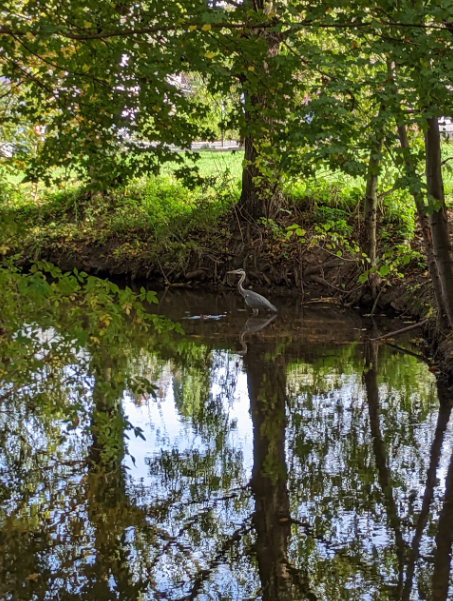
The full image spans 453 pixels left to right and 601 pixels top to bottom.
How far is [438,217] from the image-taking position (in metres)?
9.45

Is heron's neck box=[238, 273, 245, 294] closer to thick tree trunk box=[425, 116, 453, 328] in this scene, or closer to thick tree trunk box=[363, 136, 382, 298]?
thick tree trunk box=[363, 136, 382, 298]

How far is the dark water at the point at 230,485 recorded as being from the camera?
583 cm

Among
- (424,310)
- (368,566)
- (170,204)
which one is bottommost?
(368,566)

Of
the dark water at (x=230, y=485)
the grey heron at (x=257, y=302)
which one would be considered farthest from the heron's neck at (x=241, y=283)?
the dark water at (x=230, y=485)

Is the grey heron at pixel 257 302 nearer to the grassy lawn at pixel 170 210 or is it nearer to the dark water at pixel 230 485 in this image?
the grassy lawn at pixel 170 210

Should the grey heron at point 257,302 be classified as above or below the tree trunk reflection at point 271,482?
above

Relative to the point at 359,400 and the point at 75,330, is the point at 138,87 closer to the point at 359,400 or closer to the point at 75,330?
the point at 75,330

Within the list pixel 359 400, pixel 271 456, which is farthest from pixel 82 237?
pixel 271 456

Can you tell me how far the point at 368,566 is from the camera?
5914 mm

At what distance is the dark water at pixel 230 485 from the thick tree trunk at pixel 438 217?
123 cm

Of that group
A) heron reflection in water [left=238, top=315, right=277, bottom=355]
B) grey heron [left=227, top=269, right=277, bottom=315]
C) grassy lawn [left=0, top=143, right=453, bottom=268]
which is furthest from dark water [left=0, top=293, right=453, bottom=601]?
grassy lawn [left=0, top=143, right=453, bottom=268]

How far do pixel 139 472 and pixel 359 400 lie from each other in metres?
3.20

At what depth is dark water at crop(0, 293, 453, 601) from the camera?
583cm

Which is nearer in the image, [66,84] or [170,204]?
[66,84]
